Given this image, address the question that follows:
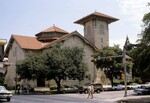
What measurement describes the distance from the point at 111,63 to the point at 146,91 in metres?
16.6

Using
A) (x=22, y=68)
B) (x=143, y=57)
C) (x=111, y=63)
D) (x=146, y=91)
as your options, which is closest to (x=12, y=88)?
(x=22, y=68)

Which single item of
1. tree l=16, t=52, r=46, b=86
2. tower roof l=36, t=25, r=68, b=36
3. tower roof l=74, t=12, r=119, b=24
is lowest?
tree l=16, t=52, r=46, b=86

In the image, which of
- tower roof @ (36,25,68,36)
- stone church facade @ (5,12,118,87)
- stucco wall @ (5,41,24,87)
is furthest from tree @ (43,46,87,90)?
tower roof @ (36,25,68,36)

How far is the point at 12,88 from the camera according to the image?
72.1 m

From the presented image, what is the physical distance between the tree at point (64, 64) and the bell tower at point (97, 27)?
18.4m

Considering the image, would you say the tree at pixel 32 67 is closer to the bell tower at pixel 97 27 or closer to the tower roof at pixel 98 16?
the bell tower at pixel 97 27

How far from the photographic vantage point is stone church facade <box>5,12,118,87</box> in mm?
73312

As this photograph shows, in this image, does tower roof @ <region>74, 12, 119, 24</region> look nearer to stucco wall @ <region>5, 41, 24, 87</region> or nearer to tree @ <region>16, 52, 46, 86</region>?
stucco wall @ <region>5, 41, 24, 87</region>

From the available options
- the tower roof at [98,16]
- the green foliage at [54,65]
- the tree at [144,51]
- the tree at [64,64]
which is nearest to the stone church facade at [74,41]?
the tower roof at [98,16]

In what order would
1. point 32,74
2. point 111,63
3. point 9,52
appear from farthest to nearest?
point 9,52 → point 111,63 → point 32,74

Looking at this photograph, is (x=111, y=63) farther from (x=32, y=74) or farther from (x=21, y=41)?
(x=21, y=41)

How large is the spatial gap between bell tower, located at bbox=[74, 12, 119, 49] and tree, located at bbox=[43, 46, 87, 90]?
18.4 m

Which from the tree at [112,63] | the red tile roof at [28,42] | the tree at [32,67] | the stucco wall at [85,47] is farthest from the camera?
the stucco wall at [85,47]

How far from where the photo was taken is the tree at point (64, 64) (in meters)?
58.7
